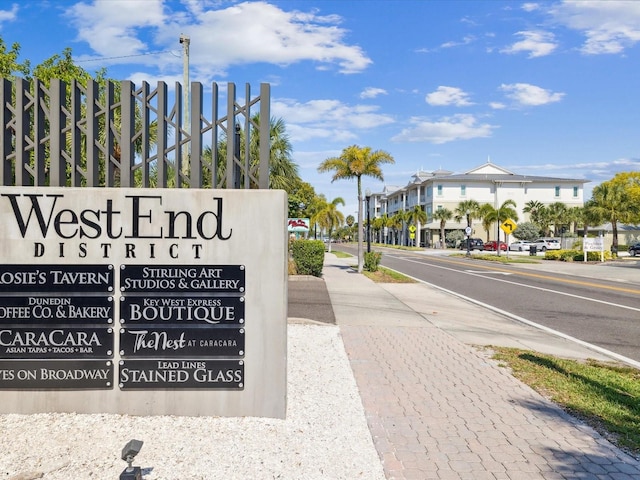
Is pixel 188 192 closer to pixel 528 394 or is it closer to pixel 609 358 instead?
pixel 528 394

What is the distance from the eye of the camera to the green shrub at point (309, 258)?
19891 millimetres

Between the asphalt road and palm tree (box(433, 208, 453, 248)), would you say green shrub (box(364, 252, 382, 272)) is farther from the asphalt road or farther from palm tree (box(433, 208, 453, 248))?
palm tree (box(433, 208, 453, 248))

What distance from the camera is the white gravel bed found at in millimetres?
3668

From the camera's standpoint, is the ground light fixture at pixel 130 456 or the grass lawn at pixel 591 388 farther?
the grass lawn at pixel 591 388

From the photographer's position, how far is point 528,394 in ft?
18.8

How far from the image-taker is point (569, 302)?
49.3 ft

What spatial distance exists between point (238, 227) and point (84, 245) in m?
1.37

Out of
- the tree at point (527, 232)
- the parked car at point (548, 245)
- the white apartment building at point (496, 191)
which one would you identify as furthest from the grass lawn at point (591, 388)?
the white apartment building at point (496, 191)

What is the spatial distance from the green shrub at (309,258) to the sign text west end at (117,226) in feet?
49.6

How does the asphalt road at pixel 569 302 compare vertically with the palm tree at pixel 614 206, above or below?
below

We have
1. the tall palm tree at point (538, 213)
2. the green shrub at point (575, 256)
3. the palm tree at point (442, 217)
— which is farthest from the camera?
the tall palm tree at point (538, 213)

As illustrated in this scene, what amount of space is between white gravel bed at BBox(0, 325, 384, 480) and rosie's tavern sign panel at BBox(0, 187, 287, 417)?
22 cm

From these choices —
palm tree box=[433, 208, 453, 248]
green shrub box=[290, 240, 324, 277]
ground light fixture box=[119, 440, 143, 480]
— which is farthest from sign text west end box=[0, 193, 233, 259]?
palm tree box=[433, 208, 453, 248]

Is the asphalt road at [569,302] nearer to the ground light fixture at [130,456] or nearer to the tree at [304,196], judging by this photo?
the ground light fixture at [130,456]
